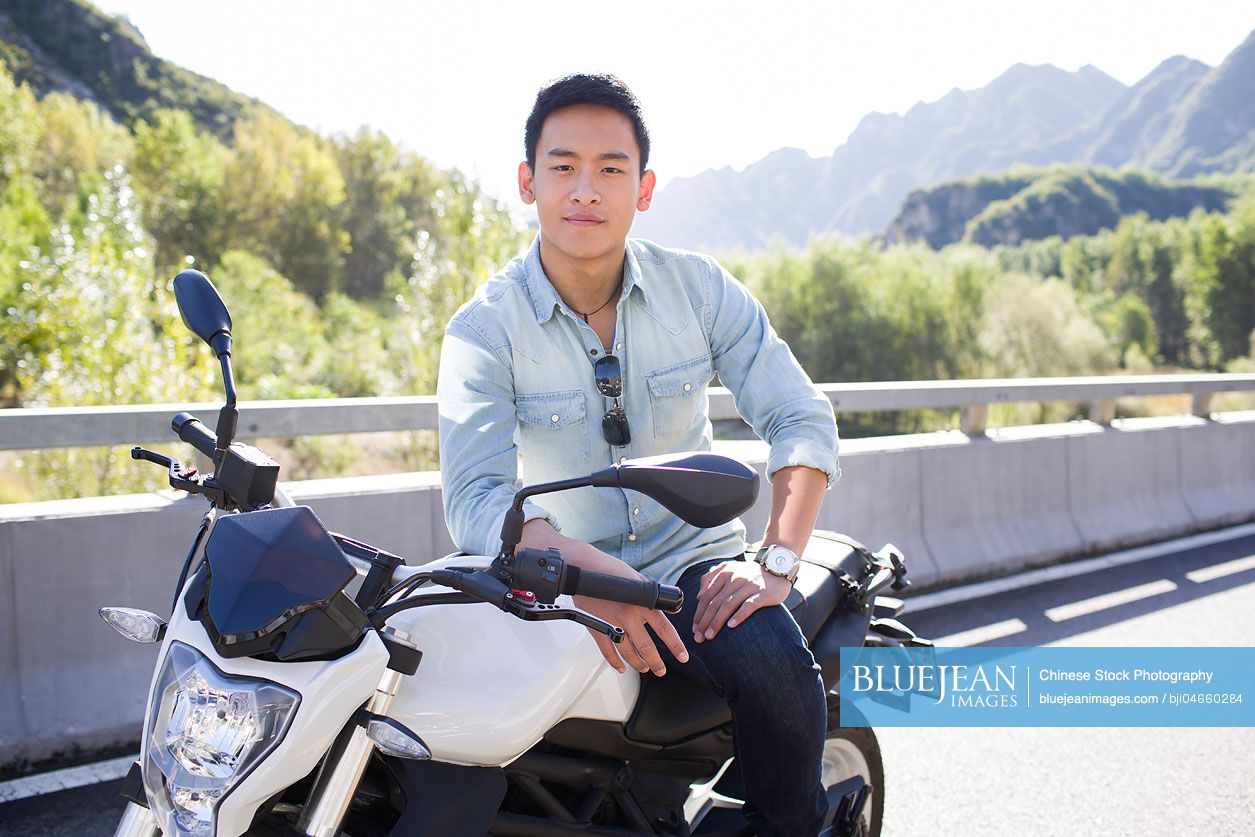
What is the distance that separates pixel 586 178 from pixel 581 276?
0.27 m

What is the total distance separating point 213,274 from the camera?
145 feet

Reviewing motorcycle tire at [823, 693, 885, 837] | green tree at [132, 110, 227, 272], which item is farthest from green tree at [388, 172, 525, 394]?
green tree at [132, 110, 227, 272]

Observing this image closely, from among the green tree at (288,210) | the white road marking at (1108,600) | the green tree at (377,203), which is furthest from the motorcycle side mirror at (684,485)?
the green tree at (377,203)

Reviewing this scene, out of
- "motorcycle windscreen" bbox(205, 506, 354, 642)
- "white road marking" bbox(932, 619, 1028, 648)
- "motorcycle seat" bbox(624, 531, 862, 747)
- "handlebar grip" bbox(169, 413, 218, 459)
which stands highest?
"handlebar grip" bbox(169, 413, 218, 459)

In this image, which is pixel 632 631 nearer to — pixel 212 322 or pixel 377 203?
pixel 212 322

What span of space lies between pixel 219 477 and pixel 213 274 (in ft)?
152

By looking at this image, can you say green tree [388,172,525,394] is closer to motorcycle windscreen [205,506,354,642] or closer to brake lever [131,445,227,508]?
brake lever [131,445,227,508]

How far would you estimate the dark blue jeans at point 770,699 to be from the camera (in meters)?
2.13

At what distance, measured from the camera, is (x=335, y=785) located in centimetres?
146

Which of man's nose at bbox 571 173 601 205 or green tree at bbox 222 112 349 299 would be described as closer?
man's nose at bbox 571 173 601 205

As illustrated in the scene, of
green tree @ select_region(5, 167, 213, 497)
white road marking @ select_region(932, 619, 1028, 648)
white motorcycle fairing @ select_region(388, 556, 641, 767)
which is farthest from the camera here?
green tree @ select_region(5, 167, 213, 497)

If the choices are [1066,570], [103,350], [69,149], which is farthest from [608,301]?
[69,149]

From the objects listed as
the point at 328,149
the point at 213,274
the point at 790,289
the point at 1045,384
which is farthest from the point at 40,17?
the point at 1045,384

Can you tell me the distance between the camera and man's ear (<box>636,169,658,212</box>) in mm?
2625
